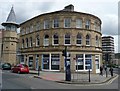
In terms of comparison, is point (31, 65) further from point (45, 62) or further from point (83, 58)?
point (83, 58)

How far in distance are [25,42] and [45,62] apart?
890 centimetres

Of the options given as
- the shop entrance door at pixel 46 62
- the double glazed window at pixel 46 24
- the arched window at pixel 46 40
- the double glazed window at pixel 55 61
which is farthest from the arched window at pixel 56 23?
the shop entrance door at pixel 46 62

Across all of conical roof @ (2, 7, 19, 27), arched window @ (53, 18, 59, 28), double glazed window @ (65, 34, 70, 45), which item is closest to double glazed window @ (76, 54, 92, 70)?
double glazed window @ (65, 34, 70, 45)

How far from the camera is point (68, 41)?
33125 millimetres

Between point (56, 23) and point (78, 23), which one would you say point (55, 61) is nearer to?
point (56, 23)

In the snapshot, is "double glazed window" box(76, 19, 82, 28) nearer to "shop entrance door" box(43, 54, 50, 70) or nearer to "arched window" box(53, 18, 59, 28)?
"arched window" box(53, 18, 59, 28)

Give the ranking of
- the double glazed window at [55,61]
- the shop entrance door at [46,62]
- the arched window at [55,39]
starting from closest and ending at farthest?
the double glazed window at [55,61] → the arched window at [55,39] → the shop entrance door at [46,62]

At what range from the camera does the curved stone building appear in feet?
108

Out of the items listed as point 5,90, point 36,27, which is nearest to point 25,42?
point 36,27

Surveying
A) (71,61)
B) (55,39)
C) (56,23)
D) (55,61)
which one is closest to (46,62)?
(55,61)

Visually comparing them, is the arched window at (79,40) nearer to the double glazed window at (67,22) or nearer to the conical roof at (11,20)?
the double glazed window at (67,22)

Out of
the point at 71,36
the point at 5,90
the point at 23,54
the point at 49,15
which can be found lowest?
the point at 5,90

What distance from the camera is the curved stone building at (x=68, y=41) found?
108ft

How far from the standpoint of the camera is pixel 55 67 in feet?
108
